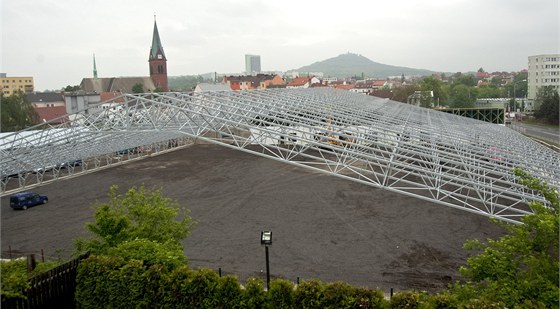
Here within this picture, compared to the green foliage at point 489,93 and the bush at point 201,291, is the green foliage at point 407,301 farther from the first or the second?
the green foliage at point 489,93

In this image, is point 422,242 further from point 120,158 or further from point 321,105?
point 120,158

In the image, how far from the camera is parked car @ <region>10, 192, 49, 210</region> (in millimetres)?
18797

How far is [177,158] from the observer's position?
3312 centimetres

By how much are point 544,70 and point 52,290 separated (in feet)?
294

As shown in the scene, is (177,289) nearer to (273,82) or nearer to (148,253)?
(148,253)

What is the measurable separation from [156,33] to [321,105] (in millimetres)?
72545

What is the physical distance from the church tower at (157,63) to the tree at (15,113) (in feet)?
137

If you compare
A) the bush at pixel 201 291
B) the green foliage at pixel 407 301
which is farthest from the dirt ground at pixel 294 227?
the green foliage at pixel 407 301

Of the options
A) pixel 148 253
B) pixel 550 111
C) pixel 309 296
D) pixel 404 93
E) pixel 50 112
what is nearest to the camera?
pixel 309 296

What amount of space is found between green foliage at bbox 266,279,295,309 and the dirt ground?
3.72 m

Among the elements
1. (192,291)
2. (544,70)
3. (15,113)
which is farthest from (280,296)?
(544,70)

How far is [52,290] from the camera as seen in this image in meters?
8.30

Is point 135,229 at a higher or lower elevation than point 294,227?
higher

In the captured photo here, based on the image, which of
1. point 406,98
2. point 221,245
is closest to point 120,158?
point 221,245
